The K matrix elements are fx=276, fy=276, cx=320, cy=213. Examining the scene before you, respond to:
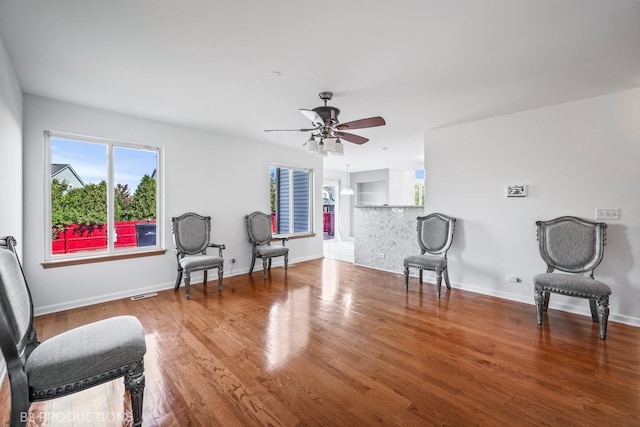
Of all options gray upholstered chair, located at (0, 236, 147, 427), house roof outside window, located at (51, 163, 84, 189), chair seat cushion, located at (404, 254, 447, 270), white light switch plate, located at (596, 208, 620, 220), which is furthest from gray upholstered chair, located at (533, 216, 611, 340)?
house roof outside window, located at (51, 163, 84, 189)

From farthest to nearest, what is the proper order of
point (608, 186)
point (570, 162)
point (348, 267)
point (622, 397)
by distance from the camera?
point (348, 267), point (570, 162), point (608, 186), point (622, 397)

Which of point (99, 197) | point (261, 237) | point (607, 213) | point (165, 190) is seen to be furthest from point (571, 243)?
point (99, 197)

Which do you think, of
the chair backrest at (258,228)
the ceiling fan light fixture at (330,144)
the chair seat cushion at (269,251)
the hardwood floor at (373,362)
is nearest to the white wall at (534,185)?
the hardwood floor at (373,362)

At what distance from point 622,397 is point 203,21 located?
3.71 metres

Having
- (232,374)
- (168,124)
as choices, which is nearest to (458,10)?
(232,374)

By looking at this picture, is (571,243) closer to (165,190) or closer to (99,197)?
(165,190)

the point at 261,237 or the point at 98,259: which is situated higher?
the point at 261,237

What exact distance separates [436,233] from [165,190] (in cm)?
409

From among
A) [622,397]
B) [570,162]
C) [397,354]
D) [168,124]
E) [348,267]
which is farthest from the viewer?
[348,267]

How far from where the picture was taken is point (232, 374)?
2033mm

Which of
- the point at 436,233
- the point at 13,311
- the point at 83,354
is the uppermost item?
the point at 436,233

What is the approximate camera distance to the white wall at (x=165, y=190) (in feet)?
10.2

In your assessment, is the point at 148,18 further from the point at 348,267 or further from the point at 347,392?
the point at 348,267

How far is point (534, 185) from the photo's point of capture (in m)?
3.52
